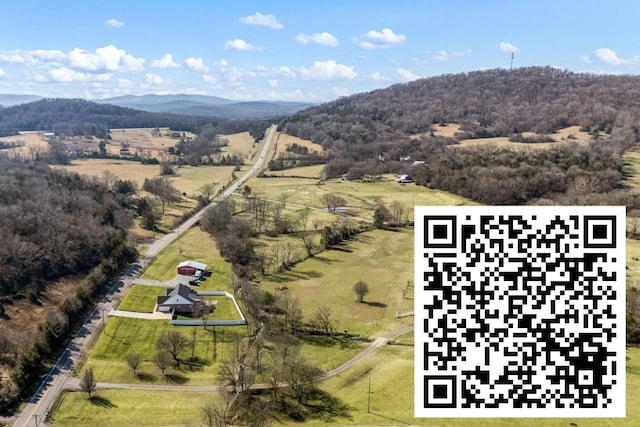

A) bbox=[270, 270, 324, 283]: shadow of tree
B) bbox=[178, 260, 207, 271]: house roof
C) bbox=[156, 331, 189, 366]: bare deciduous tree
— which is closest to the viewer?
bbox=[156, 331, 189, 366]: bare deciduous tree

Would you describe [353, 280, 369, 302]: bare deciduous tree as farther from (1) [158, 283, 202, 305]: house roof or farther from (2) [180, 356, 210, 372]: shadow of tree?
(2) [180, 356, 210, 372]: shadow of tree

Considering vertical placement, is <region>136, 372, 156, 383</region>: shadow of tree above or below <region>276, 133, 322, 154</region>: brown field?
below

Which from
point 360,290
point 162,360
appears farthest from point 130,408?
point 360,290

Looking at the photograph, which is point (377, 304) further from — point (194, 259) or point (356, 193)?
point (356, 193)

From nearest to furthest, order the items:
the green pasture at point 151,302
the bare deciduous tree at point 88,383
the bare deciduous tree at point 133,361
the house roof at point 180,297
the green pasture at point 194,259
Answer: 1. the bare deciduous tree at point 88,383
2. the bare deciduous tree at point 133,361
3. the green pasture at point 151,302
4. the house roof at point 180,297
5. the green pasture at point 194,259

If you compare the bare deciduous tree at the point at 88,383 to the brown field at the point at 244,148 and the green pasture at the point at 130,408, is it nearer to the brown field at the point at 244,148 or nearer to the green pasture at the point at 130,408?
the green pasture at the point at 130,408

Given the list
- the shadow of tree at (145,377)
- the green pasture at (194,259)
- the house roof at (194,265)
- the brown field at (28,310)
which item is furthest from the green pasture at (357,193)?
the shadow of tree at (145,377)

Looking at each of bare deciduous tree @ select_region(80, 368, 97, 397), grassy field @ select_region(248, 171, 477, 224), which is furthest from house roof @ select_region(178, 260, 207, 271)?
grassy field @ select_region(248, 171, 477, 224)
